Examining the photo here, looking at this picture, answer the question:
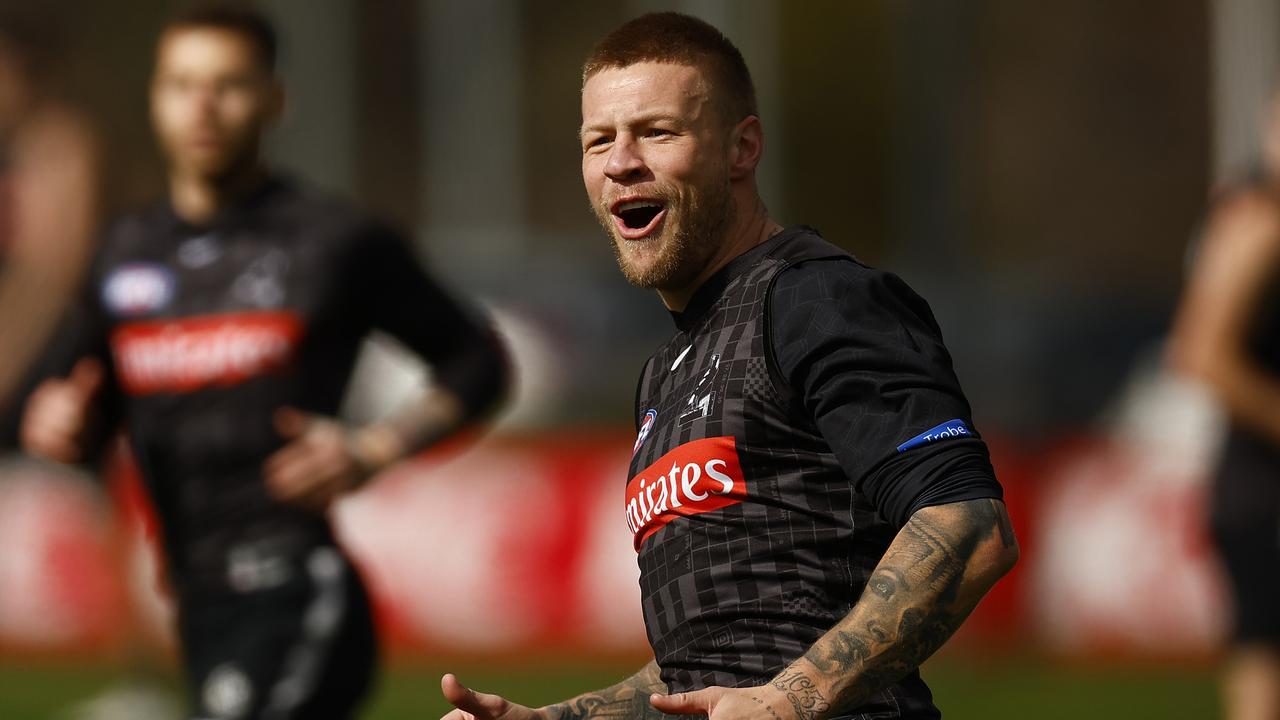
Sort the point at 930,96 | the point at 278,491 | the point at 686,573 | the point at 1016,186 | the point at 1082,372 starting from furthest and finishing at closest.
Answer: the point at 1016,186 → the point at 930,96 → the point at 1082,372 → the point at 278,491 → the point at 686,573

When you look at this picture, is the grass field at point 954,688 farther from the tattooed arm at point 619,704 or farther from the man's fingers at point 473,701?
the man's fingers at point 473,701

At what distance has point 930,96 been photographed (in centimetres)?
1479

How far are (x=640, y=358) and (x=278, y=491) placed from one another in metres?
8.44

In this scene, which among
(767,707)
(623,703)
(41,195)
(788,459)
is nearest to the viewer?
(767,707)

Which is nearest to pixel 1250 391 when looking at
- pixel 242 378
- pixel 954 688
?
pixel 242 378

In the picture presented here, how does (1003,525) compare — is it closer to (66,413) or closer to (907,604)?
(907,604)

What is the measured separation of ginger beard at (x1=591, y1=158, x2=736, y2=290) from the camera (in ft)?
10.7

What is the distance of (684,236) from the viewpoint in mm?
3285

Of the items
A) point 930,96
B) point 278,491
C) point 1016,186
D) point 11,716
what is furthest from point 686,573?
point 1016,186

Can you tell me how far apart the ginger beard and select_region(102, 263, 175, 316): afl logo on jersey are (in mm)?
2342

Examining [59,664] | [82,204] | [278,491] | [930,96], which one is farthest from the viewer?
[930,96]

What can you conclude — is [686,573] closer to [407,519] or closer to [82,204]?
[82,204]

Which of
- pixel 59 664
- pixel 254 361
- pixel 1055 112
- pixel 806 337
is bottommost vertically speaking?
pixel 59 664

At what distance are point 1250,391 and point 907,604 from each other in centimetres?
359
